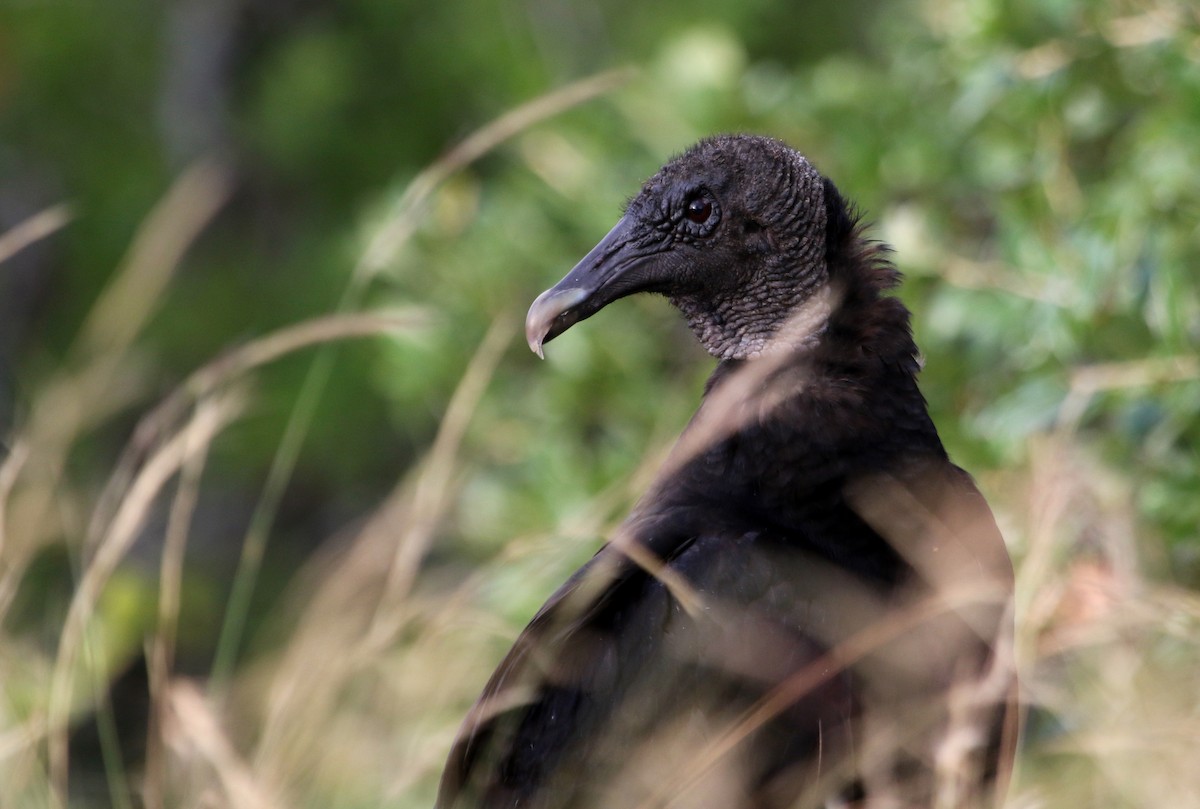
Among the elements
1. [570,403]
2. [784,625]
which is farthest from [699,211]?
[570,403]

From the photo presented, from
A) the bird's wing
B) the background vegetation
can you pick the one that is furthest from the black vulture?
the background vegetation

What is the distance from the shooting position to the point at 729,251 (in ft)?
7.79

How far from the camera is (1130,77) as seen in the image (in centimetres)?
319

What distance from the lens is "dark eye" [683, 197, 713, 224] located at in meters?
2.37

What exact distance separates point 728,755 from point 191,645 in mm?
5841

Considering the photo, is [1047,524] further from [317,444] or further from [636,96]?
[317,444]

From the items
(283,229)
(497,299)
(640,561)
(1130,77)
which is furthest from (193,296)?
(640,561)

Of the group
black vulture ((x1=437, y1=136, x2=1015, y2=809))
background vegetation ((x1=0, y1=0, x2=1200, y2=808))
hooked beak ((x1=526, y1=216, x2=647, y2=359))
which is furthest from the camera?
hooked beak ((x1=526, y1=216, x2=647, y2=359))

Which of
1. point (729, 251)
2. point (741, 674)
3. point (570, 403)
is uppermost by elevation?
point (729, 251)

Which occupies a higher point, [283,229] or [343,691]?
[343,691]

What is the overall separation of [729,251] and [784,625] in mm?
684

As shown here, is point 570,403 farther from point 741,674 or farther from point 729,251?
point 741,674

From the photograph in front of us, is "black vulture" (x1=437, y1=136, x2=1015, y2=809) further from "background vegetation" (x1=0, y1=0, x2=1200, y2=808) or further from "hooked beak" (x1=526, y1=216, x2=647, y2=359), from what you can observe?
"background vegetation" (x1=0, y1=0, x2=1200, y2=808)

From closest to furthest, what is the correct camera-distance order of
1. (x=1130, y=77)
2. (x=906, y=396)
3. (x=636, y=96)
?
(x=906, y=396) → (x=1130, y=77) → (x=636, y=96)
